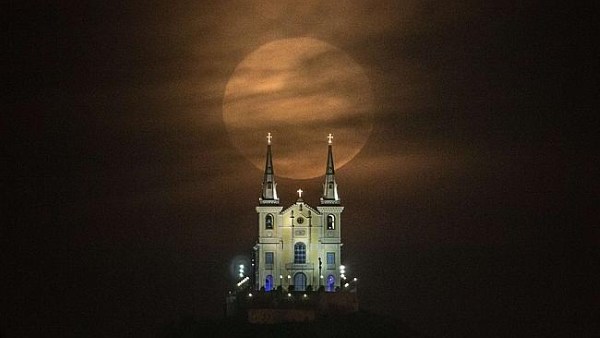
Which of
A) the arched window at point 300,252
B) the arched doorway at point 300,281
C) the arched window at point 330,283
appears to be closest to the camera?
the arched window at point 330,283

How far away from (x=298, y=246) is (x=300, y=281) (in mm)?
1550

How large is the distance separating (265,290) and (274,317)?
3334 mm

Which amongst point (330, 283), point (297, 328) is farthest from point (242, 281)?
point (297, 328)

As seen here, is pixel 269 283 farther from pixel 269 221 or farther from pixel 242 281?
pixel 269 221

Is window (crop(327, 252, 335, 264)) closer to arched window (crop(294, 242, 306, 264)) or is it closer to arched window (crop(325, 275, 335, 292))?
arched window (crop(325, 275, 335, 292))

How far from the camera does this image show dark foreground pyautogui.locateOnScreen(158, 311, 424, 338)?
64.2 metres

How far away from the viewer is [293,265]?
2729 inches

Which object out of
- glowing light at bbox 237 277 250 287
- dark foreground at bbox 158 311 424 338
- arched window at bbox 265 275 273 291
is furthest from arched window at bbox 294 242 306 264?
dark foreground at bbox 158 311 424 338

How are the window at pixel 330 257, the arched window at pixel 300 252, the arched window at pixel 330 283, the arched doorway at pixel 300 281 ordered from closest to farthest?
the arched window at pixel 330 283
the arched doorway at pixel 300 281
the window at pixel 330 257
the arched window at pixel 300 252

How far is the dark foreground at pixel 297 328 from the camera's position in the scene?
64.2m

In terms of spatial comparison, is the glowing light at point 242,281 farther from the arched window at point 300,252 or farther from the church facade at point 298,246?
the arched window at point 300,252

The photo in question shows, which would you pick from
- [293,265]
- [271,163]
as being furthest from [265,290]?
[271,163]

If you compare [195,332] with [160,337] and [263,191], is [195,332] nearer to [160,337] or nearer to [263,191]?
[160,337]

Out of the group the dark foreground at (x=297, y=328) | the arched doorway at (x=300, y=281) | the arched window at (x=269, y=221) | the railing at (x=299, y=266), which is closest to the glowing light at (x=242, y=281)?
the railing at (x=299, y=266)
